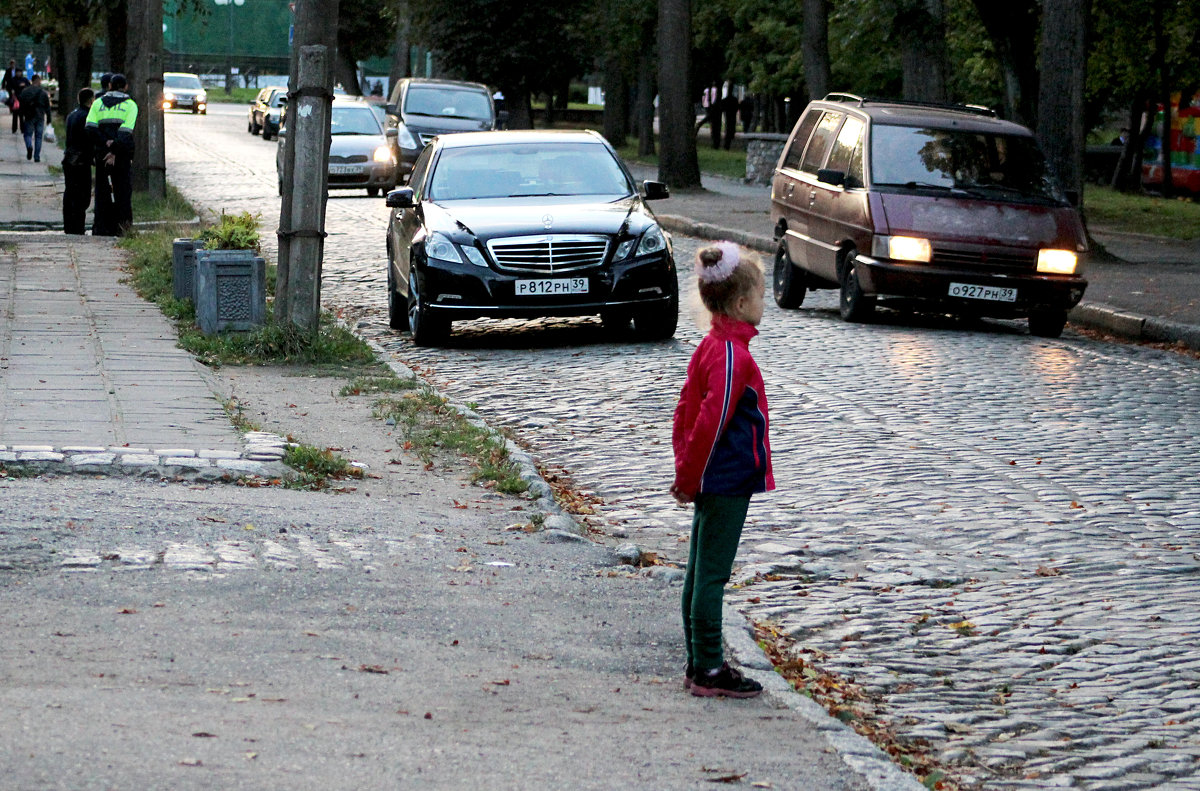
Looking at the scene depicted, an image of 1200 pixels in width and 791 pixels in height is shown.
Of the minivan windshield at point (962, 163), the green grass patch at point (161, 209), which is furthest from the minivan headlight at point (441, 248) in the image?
the green grass patch at point (161, 209)

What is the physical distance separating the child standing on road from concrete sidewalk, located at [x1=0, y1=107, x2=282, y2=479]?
3.39 meters

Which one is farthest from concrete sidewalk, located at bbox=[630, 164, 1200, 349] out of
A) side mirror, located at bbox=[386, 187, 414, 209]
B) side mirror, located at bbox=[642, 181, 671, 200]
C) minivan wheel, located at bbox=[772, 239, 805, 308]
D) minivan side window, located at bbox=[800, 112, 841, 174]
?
side mirror, located at bbox=[386, 187, 414, 209]

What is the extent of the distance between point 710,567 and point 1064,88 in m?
16.5

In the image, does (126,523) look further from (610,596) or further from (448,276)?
(448,276)

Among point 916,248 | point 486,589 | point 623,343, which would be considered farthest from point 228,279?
point 486,589

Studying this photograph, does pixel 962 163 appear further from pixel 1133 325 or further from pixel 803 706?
pixel 803 706

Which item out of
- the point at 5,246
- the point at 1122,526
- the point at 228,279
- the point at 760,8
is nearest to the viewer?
the point at 1122,526

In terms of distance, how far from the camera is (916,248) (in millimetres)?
14758

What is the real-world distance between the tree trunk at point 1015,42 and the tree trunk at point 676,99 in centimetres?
732

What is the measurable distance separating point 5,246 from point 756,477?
1645 cm

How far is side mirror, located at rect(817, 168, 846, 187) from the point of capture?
15391mm

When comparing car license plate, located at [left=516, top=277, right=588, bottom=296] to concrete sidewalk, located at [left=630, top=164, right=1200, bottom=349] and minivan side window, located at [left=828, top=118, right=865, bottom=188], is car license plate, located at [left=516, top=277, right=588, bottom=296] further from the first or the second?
concrete sidewalk, located at [left=630, top=164, right=1200, bottom=349]

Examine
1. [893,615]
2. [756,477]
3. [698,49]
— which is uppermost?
[698,49]

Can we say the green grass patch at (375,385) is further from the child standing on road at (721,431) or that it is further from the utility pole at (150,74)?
the utility pole at (150,74)
